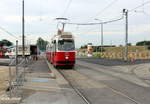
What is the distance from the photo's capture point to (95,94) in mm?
12195

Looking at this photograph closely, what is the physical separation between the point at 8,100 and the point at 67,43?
19313 millimetres

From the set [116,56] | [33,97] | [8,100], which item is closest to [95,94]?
[33,97]

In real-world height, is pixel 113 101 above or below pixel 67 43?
below

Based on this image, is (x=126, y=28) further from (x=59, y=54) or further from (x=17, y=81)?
(x=17, y=81)

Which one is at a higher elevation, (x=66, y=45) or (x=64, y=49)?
(x=66, y=45)

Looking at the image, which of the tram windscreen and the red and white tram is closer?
the red and white tram

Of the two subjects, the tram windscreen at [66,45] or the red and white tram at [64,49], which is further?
the tram windscreen at [66,45]

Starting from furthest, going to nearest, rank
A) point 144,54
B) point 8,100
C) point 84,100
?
point 144,54
point 84,100
point 8,100

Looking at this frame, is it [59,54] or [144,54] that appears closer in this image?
[59,54]

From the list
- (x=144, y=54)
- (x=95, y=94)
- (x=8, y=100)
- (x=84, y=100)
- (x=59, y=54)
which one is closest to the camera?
(x=8, y=100)

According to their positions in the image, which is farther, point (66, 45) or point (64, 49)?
point (66, 45)

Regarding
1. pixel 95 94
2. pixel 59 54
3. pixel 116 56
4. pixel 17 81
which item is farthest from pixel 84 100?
pixel 116 56

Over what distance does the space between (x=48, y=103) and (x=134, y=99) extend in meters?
3.21

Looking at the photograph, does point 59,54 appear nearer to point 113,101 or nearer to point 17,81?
point 17,81
